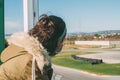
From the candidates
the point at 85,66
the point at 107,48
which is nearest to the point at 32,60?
the point at 85,66

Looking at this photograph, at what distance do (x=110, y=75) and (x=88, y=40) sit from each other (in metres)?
9.84

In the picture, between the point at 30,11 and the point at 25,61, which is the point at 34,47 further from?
the point at 30,11

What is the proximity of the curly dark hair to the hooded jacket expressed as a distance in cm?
2

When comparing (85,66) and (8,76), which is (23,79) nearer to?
(8,76)

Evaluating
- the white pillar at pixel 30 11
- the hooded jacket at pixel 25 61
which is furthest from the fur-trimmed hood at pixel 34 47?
the white pillar at pixel 30 11

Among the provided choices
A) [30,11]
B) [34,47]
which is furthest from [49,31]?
[30,11]

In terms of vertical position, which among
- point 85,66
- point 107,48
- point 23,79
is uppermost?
point 23,79

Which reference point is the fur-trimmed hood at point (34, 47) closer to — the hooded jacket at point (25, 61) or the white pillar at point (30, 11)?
the hooded jacket at point (25, 61)

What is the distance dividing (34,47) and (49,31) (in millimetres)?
55

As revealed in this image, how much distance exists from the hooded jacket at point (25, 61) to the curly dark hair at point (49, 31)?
0.06 ft

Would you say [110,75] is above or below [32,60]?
below

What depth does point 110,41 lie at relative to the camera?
20531 mm

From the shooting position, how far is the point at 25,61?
1055 millimetres

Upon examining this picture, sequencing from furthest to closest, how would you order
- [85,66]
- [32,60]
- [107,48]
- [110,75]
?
1. [107,48]
2. [85,66]
3. [110,75]
4. [32,60]
